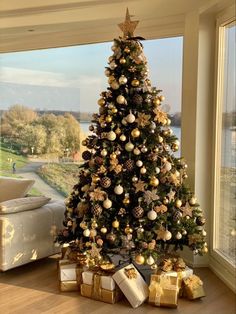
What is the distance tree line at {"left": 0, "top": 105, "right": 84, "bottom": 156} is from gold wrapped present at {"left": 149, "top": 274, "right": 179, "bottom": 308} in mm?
2478

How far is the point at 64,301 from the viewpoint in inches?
130

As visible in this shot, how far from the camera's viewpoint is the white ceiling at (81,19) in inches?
153

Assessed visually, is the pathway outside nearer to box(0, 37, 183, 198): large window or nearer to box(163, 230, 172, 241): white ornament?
box(0, 37, 183, 198): large window

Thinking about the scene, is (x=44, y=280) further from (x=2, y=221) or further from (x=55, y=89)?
(x=55, y=89)

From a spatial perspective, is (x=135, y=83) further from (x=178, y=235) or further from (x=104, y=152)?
(x=178, y=235)

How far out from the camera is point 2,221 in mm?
3635

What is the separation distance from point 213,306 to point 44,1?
3.13 metres

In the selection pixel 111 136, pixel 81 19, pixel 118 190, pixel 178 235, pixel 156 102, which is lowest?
pixel 178 235

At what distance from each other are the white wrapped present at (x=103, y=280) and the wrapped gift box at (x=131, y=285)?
4 cm

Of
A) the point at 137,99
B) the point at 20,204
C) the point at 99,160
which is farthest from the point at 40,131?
the point at 137,99

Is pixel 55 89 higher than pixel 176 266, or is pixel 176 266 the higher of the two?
pixel 55 89

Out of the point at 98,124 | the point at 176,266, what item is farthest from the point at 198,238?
the point at 98,124

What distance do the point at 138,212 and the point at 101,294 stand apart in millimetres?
736

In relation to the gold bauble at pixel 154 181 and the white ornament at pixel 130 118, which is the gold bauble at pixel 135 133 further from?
the gold bauble at pixel 154 181
